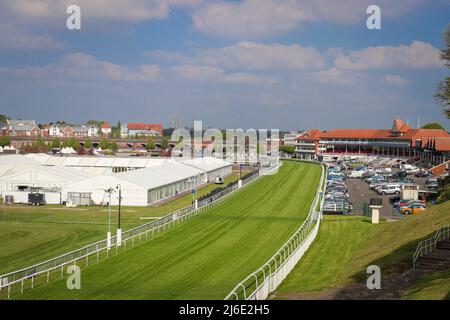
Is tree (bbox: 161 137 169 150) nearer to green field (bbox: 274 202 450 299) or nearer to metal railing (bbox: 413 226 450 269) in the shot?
green field (bbox: 274 202 450 299)

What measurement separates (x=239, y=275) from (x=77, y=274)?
5.63 meters

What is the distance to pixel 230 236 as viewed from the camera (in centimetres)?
2809

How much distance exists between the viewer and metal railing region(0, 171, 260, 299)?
18.6m

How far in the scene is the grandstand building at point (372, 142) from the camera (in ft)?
319

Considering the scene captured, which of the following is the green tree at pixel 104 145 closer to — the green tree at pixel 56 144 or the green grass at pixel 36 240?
the green tree at pixel 56 144

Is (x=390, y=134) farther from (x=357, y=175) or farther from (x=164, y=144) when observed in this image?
(x=164, y=144)

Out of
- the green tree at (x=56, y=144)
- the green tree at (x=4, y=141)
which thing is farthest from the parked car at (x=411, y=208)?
the green tree at (x=4, y=141)

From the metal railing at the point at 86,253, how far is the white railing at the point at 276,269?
21.8 feet

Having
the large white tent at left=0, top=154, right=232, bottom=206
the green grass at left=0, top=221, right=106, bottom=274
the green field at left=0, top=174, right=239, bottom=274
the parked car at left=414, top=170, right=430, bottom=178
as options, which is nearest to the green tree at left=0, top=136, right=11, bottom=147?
the large white tent at left=0, top=154, right=232, bottom=206
